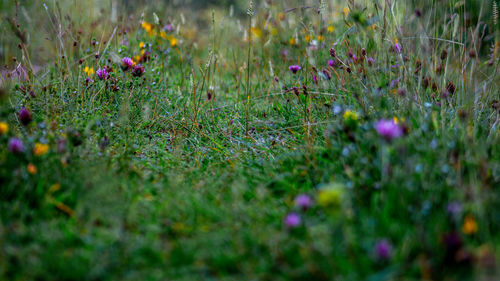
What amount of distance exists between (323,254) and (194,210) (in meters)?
0.49

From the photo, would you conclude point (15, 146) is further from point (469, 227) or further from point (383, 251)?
point (469, 227)

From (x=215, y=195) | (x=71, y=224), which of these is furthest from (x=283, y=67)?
(x=71, y=224)

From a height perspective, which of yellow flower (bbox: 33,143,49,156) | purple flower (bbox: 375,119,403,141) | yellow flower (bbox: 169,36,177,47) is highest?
yellow flower (bbox: 169,36,177,47)

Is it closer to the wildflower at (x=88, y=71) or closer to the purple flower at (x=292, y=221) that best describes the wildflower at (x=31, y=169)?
the purple flower at (x=292, y=221)

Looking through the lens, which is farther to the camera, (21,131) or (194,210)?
(21,131)

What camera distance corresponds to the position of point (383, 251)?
1.04m

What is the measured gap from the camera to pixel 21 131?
1939mm

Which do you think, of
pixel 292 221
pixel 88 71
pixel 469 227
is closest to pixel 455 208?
pixel 469 227

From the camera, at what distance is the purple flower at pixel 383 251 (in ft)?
3.42

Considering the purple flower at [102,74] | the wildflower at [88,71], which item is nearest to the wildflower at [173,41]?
the wildflower at [88,71]

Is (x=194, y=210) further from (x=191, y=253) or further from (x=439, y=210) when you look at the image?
(x=439, y=210)

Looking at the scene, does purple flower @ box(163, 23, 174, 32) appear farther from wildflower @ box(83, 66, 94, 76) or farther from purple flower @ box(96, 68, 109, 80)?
purple flower @ box(96, 68, 109, 80)

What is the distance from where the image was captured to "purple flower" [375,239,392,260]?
3.42ft

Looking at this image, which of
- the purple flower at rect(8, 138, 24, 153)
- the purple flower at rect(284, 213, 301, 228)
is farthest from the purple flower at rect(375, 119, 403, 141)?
the purple flower at rect(8, 138, 24, 153)
